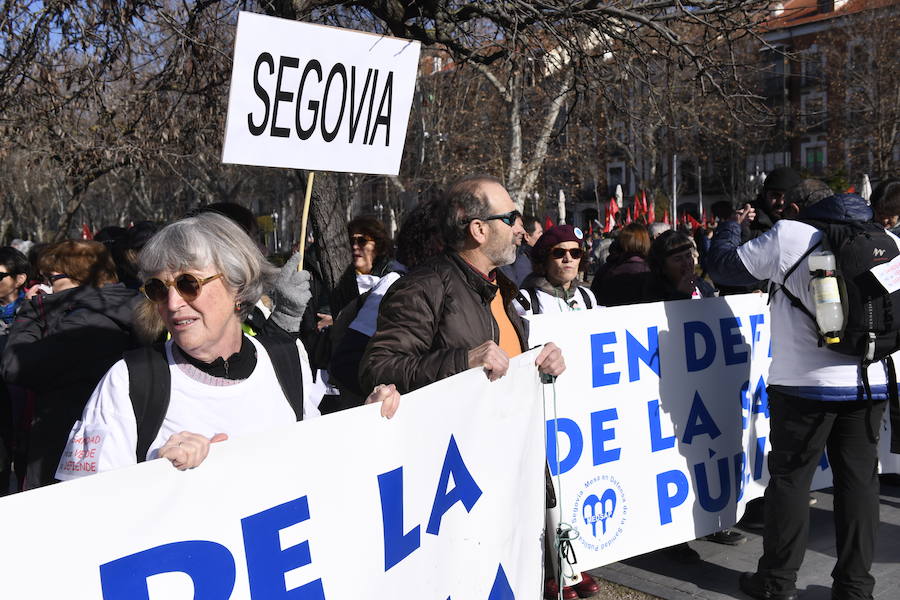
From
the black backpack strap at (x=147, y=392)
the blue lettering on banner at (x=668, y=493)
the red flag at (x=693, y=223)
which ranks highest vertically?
the red flag at (x=693, y=223)

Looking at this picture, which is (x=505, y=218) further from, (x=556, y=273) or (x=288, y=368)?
(x=556, y=273)

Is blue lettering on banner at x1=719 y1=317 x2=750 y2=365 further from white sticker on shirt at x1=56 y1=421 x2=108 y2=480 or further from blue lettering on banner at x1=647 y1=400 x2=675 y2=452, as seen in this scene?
white sticker on shirt at x1=56 y1=421 x2=108 y2=480

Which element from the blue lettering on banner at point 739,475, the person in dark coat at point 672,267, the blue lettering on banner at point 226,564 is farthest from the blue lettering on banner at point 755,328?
the blue lettering on banner at point 226,564

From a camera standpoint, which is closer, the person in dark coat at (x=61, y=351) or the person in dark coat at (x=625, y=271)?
the person in dark coat at (x=61, y=351)

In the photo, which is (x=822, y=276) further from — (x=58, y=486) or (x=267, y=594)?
(x=58, y=486)

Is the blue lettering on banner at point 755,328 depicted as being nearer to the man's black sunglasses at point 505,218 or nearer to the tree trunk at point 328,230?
the man's black sunglasses at point 505,218

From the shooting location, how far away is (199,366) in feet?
7.07

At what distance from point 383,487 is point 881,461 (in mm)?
3990

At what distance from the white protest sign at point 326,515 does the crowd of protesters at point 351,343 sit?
0.10 meters

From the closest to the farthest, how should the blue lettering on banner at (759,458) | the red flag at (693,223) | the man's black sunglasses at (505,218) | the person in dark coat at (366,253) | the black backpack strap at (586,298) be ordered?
the man's black sunglasses at (505,218) → the blue lettering on banner at (759,458) → the black backpack strap at (586,298) → the person in dark coat at (366,253) → the red flag at (693,223)

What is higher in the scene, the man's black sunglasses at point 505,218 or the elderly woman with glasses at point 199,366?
the man's black sunglasses at point 505,218

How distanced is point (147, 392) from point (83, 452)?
18 cm

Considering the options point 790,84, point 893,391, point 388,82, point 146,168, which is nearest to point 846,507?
point 893,391

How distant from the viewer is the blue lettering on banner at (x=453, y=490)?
8.21 ft
